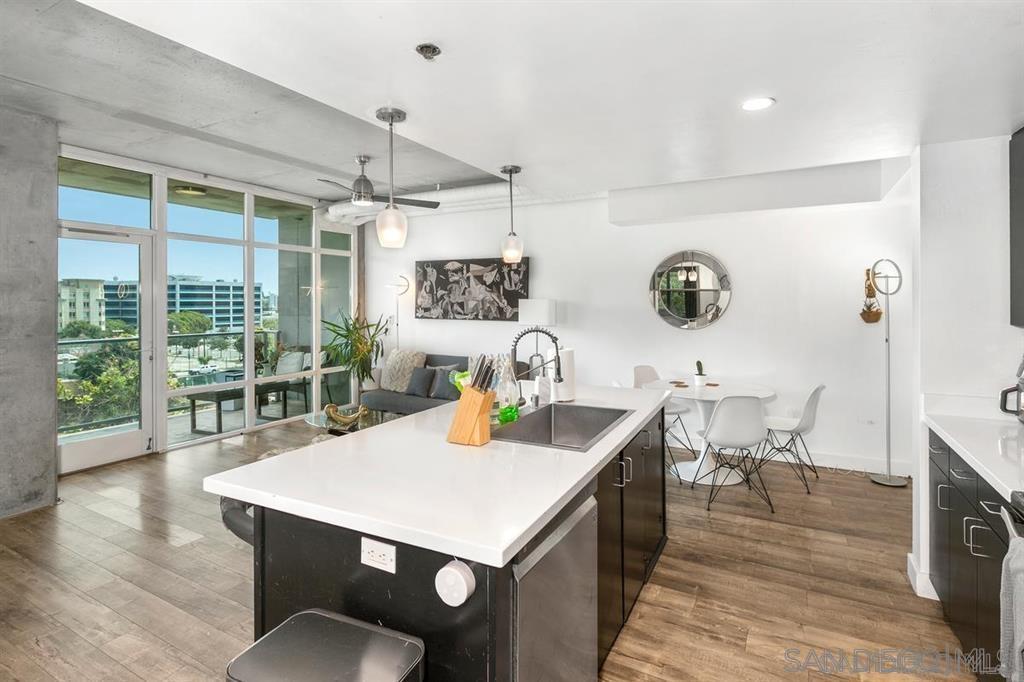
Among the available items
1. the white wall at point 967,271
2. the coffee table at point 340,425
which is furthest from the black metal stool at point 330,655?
the coffee table at point 340,425

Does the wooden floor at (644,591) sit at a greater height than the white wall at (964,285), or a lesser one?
lesser

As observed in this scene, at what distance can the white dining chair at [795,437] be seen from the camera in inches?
161

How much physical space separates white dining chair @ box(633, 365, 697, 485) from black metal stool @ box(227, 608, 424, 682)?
3605mm

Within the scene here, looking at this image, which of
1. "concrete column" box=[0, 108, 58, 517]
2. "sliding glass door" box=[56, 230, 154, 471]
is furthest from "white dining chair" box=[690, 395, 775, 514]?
"sliding glass door" box=[56, 230, 154, 471]

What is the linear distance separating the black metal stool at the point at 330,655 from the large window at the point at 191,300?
14.9 feet

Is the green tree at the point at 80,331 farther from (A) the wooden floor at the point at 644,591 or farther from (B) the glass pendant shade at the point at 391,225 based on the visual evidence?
(B) the glass pendant shade at the point at 391,225

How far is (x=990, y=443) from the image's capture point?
83.4 inches

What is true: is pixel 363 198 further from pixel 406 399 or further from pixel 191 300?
pixel 191 300

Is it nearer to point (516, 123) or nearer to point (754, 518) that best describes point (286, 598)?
point (516, 123)

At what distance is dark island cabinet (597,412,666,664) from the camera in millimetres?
2072

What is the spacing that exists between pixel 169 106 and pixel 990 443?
16.3ft

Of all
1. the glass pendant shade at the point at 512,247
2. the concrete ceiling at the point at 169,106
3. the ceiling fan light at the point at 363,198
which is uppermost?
the concrete ceiling at the point at 169,106

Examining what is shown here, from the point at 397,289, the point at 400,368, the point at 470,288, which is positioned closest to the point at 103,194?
the point at 397,289

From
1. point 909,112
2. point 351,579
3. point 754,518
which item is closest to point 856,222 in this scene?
point 909,112
